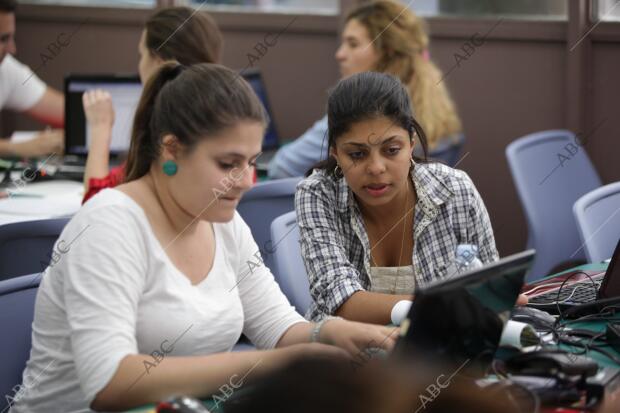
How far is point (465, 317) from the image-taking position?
4.84ft

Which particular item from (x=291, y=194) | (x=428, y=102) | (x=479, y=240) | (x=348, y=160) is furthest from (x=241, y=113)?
(x=428, y=102)

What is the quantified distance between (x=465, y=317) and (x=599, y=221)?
154 centimetres

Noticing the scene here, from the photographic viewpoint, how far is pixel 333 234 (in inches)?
96.6

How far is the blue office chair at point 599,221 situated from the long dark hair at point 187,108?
1222mm

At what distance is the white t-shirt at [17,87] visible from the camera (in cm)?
468

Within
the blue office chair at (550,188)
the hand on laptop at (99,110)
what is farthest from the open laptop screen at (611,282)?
the hand on laptop at (99,110)

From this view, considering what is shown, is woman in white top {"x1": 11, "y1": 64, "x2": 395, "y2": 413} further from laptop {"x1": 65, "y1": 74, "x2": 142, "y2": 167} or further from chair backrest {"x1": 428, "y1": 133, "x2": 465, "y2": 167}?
laptop {"x1": 65, "y1": 74, "x2": 142, "y2": 167}

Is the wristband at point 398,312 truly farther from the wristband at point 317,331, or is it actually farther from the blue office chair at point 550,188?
the blue office chair at point 550,188

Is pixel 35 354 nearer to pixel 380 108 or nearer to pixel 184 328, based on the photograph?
pixel 184 328

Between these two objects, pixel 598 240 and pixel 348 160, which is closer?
pixel 348 160

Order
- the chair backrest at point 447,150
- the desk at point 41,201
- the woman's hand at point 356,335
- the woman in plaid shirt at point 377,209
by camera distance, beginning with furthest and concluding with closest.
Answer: the chair backrest at point 447,150 < the desk at point 41,201 < the woman in plaid shirt at point 377,209 < the woman's hand at point 356,335

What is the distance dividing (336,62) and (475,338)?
12.6 ft

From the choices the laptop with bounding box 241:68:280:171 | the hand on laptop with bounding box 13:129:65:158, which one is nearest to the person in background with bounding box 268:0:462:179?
the laptop with bounding box 241:68:280:171

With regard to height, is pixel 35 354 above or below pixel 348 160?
below
